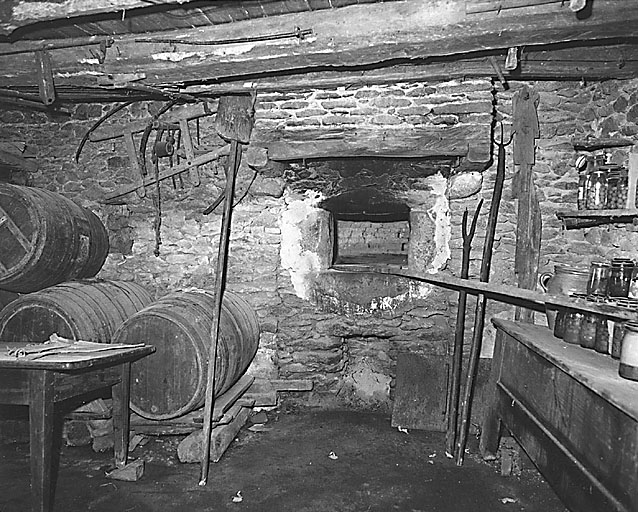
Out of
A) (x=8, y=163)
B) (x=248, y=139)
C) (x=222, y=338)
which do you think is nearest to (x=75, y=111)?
(x=8, y=163)

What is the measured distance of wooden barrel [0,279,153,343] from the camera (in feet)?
12.2

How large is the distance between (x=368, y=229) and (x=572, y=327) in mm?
3118

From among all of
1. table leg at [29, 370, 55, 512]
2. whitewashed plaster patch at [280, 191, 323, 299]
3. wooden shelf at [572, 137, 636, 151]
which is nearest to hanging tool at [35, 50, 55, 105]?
table leg at [29, 370, 55, 512]

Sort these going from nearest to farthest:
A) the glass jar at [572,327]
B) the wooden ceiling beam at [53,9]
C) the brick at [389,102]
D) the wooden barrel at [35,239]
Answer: the wooden ceiling beam at [53,9] → the glass jar at [572,327] → the wooden barrel at [35,239] → the brick at [389,102]

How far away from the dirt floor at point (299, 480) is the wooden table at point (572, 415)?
0.48 metres

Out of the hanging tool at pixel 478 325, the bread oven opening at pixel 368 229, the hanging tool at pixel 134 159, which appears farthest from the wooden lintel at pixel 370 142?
the hanging tool at pixel 134 159

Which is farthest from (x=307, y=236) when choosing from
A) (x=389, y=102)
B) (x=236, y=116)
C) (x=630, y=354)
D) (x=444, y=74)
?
(x=630, y=354)

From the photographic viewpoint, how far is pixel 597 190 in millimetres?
3865

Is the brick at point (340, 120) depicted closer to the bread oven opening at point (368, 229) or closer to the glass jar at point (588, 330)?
the bread oven opening at point (368, 229)

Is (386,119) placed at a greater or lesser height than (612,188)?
greater

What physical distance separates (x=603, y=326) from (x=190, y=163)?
3.39 m

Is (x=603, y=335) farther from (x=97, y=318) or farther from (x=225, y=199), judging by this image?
(x=97, y=318)

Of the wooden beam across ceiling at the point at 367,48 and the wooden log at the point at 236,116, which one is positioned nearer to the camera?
the wooden beam across ceiling at the point at 367,48

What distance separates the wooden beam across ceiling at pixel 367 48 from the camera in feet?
8.84
